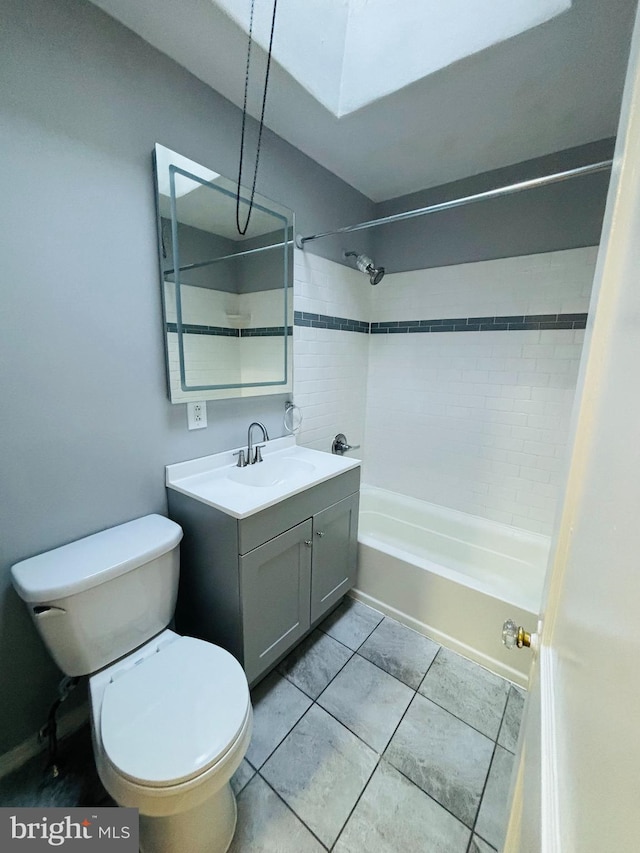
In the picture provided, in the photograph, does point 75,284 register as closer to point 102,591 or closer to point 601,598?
point 102,591

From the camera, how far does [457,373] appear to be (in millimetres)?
2186

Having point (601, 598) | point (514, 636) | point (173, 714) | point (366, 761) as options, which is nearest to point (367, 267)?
point (514, 636)

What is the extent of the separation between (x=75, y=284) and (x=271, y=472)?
1.06 metres

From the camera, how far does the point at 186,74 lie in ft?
4.12

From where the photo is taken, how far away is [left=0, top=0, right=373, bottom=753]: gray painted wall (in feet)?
3.21

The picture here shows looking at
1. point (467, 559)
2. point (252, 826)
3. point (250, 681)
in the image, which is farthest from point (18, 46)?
point (467, 559)

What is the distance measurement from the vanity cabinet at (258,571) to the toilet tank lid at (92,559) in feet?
0.50

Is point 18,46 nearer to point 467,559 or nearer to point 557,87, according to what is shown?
point 557,87

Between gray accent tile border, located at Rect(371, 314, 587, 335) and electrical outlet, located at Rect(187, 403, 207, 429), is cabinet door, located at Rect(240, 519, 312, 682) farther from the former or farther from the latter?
gray accent tile border, located at Rect(371, 314, 587, 335)

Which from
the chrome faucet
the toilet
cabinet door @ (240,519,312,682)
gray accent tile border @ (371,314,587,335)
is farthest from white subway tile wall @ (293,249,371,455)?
the toilet

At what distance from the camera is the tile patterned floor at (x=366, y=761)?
1.02 metres

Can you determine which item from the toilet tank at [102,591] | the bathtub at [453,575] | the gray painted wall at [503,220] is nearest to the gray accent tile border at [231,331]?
the toilet tank at [102,591]

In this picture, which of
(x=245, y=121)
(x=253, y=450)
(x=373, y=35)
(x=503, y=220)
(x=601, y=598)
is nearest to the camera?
(x=601, y=598)

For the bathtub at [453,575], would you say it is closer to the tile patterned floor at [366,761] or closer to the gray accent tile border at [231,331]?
the tile patterned floor at [366,761]
